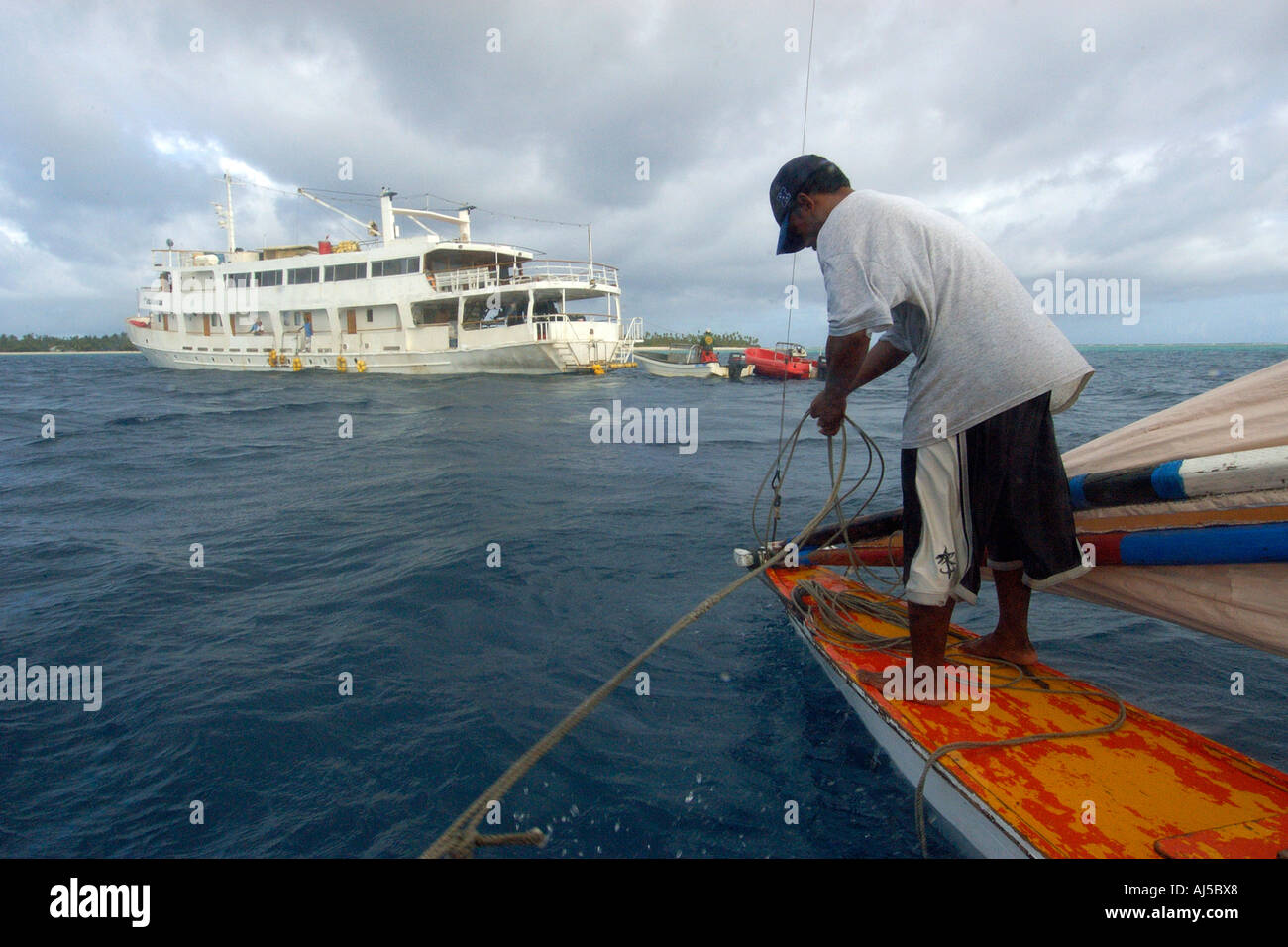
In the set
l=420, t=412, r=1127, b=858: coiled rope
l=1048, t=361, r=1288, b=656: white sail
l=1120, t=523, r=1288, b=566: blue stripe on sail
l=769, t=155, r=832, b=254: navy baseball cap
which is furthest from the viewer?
l=769, t=155, r=832, b=254: navy baseball cap

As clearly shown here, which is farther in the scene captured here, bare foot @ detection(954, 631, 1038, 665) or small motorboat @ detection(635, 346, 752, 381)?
small motorboat @ detection(635, 346, 752, 381)

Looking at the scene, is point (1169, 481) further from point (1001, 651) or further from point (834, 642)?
point (834, 642)

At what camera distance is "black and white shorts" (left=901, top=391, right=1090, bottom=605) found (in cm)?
233

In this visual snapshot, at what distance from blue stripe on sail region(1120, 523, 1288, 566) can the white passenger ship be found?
81.2 feet

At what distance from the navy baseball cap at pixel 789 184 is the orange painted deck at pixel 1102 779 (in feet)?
6.14

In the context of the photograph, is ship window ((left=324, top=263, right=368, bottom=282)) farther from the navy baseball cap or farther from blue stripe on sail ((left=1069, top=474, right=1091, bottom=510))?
blue stripe on sail ((left=1069, top=474, right=1091, bottom=510))

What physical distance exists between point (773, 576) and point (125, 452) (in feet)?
36.3

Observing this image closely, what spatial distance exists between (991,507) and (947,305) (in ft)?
2.48

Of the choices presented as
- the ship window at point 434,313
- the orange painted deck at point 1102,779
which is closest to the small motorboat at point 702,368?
the ship window at point 434,313

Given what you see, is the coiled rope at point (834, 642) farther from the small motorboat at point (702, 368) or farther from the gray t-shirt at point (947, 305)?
the small motorboat at point (702, 368)

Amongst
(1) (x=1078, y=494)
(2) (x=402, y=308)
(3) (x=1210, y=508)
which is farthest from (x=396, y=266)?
(3) (x=1210, y=508)

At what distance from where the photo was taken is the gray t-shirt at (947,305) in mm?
2254

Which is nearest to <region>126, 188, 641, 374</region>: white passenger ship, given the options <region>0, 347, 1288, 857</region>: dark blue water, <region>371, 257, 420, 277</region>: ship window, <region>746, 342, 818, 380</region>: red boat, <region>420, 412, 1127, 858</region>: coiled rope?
<region>371, 257, 420, 277</region>: ship window
